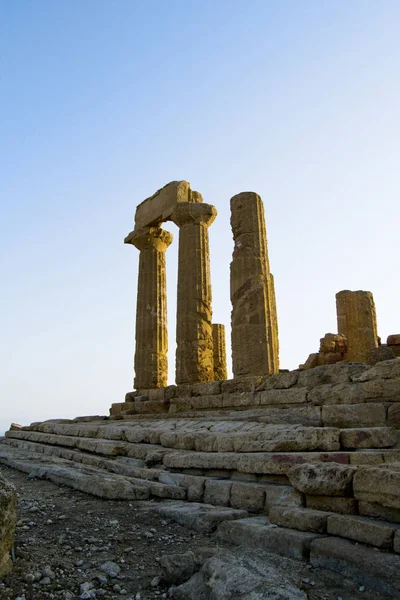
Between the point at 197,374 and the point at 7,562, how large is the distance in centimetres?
1273

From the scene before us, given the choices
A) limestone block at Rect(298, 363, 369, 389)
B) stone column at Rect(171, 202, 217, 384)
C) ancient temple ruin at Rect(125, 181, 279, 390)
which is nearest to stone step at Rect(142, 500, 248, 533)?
limestone block at Rect(298, 363, 369, 389)

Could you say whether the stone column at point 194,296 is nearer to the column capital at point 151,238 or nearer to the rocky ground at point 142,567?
the column capital at point 151,238

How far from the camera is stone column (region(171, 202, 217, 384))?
1645 centimetres

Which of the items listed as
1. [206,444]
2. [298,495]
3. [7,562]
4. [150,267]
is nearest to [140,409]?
[150,267]

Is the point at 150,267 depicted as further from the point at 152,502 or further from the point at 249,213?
the point at 152,502

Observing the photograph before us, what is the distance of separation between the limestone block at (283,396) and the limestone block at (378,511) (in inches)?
207

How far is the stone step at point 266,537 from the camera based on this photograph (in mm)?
4184

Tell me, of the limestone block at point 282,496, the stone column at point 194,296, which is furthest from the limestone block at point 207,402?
the limestone block at point 282,496

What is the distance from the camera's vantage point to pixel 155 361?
1906cm

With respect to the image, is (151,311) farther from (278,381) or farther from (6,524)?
(6,524)

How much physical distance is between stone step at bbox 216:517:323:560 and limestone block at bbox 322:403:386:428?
2535 mm

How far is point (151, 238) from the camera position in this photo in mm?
20188

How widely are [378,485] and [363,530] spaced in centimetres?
41

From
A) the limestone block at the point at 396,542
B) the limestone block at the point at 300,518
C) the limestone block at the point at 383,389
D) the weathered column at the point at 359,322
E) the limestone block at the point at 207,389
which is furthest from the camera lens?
the weathered column at the point at 359,322
